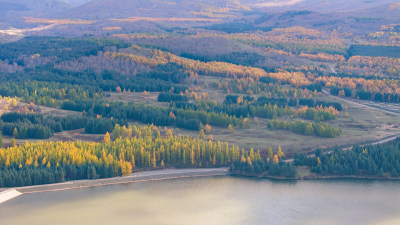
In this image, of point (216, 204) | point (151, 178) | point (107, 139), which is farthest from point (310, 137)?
point (216, 204)

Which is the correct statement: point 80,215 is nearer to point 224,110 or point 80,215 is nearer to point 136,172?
point 136,172

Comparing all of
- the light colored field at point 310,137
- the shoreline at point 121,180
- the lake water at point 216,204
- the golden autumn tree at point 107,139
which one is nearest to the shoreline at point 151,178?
the shoreline at point 121,180

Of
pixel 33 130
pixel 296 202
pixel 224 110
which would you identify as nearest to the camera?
pixel 296 202

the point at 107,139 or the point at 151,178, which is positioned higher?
the point at 107,139

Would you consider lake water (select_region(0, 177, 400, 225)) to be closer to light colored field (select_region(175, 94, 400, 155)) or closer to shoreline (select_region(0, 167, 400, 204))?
shoreline (select_region(0, 167, 400, 204))

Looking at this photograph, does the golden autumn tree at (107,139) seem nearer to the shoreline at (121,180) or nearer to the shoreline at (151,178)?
the shoreline at (151,178)

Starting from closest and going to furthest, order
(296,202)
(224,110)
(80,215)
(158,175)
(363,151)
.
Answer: (80,215) → (296,202) → (158,175) → (363,151) → (224,110)

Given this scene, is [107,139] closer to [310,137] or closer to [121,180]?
[121,180]

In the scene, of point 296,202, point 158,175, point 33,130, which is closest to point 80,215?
point 158,175
